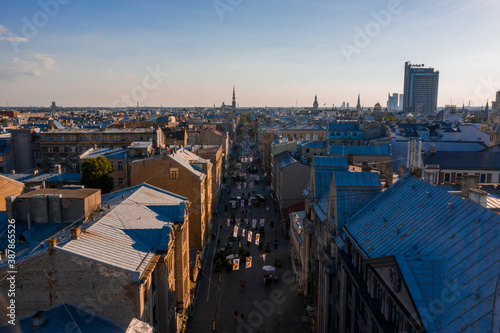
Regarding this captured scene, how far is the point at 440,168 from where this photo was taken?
→ 5219 centimetres

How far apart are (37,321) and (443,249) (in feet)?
58.8

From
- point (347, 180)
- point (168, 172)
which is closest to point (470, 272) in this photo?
point (347, 180)

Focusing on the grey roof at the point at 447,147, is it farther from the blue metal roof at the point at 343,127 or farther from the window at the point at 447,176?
the blue metal roof at the point at 343,127

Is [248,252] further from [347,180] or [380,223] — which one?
[380,223]

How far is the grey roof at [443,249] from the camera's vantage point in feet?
44.1

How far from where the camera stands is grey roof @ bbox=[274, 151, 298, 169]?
205 ft

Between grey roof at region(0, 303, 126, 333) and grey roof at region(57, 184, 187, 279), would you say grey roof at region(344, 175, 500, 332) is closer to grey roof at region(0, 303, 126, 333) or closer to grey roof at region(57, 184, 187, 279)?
grey roof at region(57, 184, 187, 279)

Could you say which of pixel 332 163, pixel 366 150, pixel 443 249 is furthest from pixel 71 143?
pixel 443 249

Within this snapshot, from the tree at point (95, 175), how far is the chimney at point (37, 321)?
1362 inches

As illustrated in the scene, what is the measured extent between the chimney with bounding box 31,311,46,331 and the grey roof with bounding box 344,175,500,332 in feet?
51.4

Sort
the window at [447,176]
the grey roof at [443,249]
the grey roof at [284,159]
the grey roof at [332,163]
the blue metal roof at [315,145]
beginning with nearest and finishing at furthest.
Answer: the grey roof at [443,249]
the grey roof at [332,163]
the window at [447,176]
the grey roof at [284,159]
the blue metal roof at [315,145]

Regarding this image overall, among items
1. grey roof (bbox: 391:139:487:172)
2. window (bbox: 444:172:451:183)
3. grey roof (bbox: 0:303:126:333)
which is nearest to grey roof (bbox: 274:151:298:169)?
grey roof (bbox: 391:139:487:172)

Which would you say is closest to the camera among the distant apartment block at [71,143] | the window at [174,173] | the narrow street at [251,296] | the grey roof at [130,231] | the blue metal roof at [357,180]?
the grey roof at [130,231]

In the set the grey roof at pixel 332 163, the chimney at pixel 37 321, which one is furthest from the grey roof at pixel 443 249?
the chimney at pixel 37 321
